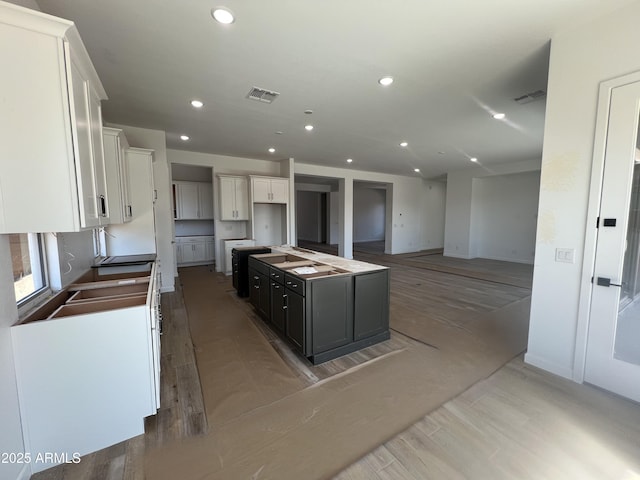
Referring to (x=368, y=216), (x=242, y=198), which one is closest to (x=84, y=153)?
(x=242, y=198)

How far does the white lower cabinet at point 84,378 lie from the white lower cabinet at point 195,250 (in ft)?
18.6

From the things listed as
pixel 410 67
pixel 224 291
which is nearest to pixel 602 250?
pixel 410 67

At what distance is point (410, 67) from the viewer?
8.74ft

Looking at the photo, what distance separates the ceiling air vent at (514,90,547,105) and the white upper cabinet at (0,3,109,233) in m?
4.38

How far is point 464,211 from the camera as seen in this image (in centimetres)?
870

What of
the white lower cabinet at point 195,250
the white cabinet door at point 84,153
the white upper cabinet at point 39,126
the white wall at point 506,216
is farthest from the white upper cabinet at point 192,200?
the white wall at point 506,216

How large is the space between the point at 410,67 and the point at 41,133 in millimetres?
2932

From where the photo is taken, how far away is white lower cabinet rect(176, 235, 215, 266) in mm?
7207

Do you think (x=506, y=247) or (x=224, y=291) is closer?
(x=224, y=291)

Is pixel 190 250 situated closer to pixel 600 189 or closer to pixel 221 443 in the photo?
pixel 221 443

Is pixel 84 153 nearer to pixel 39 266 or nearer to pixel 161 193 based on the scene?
pixel 39 266

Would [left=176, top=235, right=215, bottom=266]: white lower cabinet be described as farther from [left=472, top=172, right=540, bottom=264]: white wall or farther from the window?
[left=472, top=172, right=540, bottom=264]: white wall

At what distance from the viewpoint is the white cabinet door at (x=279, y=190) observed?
6.69m

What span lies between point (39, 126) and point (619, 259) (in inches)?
→ 154
